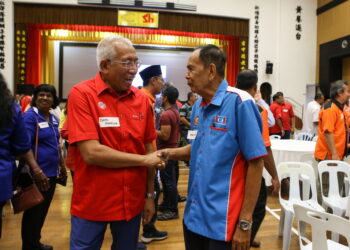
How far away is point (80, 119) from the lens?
1425 mm

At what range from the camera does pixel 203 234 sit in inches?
54.6

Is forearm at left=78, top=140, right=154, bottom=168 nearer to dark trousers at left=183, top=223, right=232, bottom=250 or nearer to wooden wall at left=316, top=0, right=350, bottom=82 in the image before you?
dark trousers at left=183, top=223, right=232, bottom=250

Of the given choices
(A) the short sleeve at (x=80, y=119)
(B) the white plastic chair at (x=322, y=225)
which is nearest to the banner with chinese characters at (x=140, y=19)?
(A) the short sleeve at (x=80, y=119)

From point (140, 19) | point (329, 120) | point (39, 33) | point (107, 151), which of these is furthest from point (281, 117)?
point (39, 33)

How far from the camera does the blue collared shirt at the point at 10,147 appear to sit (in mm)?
1671

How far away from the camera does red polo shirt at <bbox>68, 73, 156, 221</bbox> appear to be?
1.45 metres

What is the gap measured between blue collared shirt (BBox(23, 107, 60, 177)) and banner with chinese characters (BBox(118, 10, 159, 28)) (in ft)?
23.1

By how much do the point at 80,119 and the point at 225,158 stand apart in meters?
0.67

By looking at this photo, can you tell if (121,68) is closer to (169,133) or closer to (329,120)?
(169,133)

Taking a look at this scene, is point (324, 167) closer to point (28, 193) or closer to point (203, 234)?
point (203, 234)

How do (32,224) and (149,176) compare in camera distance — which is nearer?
(149,176)

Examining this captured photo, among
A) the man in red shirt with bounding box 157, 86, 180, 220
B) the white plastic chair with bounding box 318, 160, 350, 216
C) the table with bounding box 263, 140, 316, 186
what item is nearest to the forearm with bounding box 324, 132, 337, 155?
the white plastic chair with bounding box 318, 160, 350, 216

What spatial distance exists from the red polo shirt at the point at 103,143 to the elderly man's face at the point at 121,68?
5cm

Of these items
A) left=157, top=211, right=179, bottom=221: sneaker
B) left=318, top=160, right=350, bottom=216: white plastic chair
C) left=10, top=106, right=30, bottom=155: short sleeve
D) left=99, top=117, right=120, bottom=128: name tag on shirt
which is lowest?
left=157, top=211, right=179, bottom=221: sneaker
